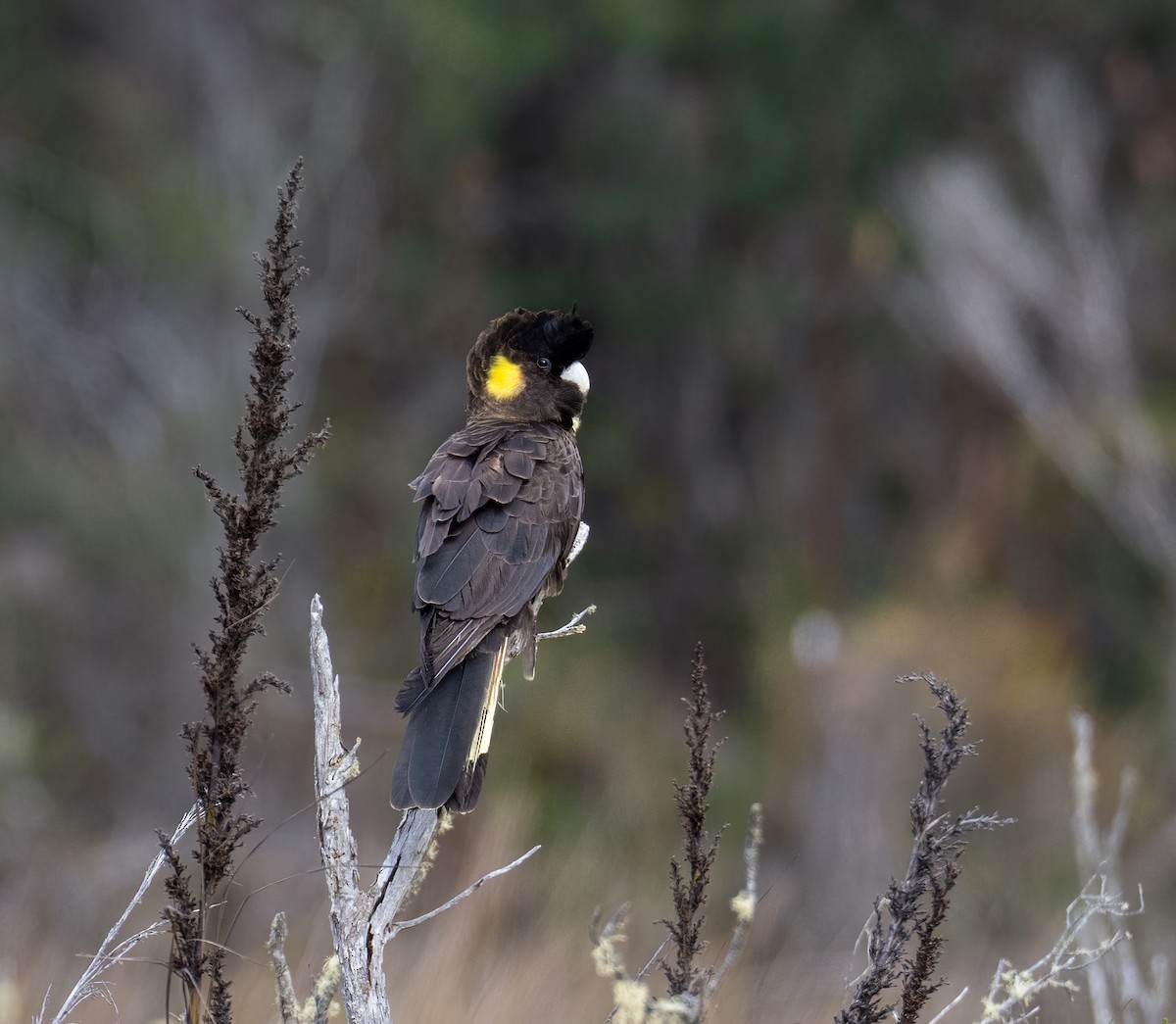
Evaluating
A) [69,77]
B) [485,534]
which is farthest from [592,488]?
[485,534]

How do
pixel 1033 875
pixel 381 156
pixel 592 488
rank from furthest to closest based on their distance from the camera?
pixel 592 488
pixel 381 156
pixel 1033 875

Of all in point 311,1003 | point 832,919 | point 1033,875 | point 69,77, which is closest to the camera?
point 311,1003

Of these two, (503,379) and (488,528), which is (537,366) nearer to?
(503,379)

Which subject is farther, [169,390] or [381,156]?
[381,156]

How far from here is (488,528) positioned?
432 centimetres

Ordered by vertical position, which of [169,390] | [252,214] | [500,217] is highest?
[500,217]

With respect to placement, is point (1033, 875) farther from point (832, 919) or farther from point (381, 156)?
point (381, 156)

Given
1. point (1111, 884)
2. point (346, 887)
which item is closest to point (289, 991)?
point (346, 887)

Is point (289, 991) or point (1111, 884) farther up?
point (1111, 884)

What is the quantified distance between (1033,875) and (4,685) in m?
8.64

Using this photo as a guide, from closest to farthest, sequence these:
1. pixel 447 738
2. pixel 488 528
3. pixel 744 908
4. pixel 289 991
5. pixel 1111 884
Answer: pixel 744 908 < pixel 289 991 < pixel 447 738 < pixel 1111 884 < pixel 488 528

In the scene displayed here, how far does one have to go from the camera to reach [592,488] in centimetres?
1691

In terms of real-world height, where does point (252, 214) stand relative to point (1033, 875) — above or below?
above

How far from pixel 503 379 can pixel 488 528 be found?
0.99m
